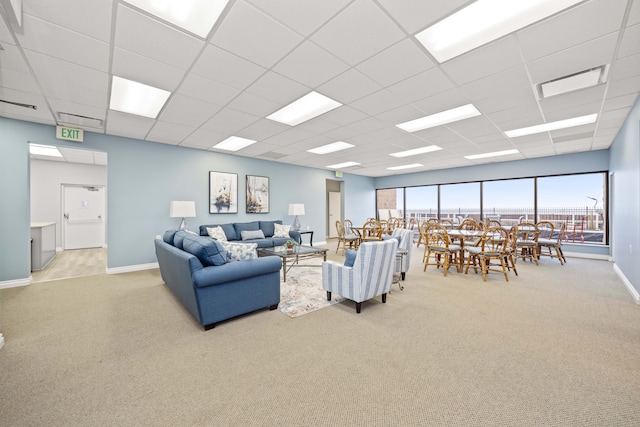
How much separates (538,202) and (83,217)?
13196mm

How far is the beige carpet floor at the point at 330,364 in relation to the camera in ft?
5.08

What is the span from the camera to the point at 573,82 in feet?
9.40

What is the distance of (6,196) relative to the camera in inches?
159

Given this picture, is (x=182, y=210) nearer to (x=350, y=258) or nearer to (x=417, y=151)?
(x=350, y=258)

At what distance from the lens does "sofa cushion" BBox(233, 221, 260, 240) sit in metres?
6.30

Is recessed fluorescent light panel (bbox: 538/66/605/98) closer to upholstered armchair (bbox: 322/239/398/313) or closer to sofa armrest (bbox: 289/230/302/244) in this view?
upholstered armchair (bbox: 322/239/398/313)

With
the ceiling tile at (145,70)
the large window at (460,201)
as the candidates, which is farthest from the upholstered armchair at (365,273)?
the large window at (460,201)

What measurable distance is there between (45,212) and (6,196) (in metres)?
4.12

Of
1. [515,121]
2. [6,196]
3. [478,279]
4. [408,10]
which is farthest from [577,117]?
[6,196]

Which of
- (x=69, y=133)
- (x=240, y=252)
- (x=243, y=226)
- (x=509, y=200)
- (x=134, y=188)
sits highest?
(x=69, y=133)

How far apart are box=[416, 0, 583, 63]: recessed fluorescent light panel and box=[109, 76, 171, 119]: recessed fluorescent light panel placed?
9.97ft

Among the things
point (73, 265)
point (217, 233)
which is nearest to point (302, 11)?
point (217, 233)

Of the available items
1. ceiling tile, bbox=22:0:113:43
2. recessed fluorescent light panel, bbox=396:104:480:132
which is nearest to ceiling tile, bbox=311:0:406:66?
ceiling tile, bbox=22:0:113:43

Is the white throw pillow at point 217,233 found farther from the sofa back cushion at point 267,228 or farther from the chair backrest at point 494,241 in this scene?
the chair backrest at point 494,241
